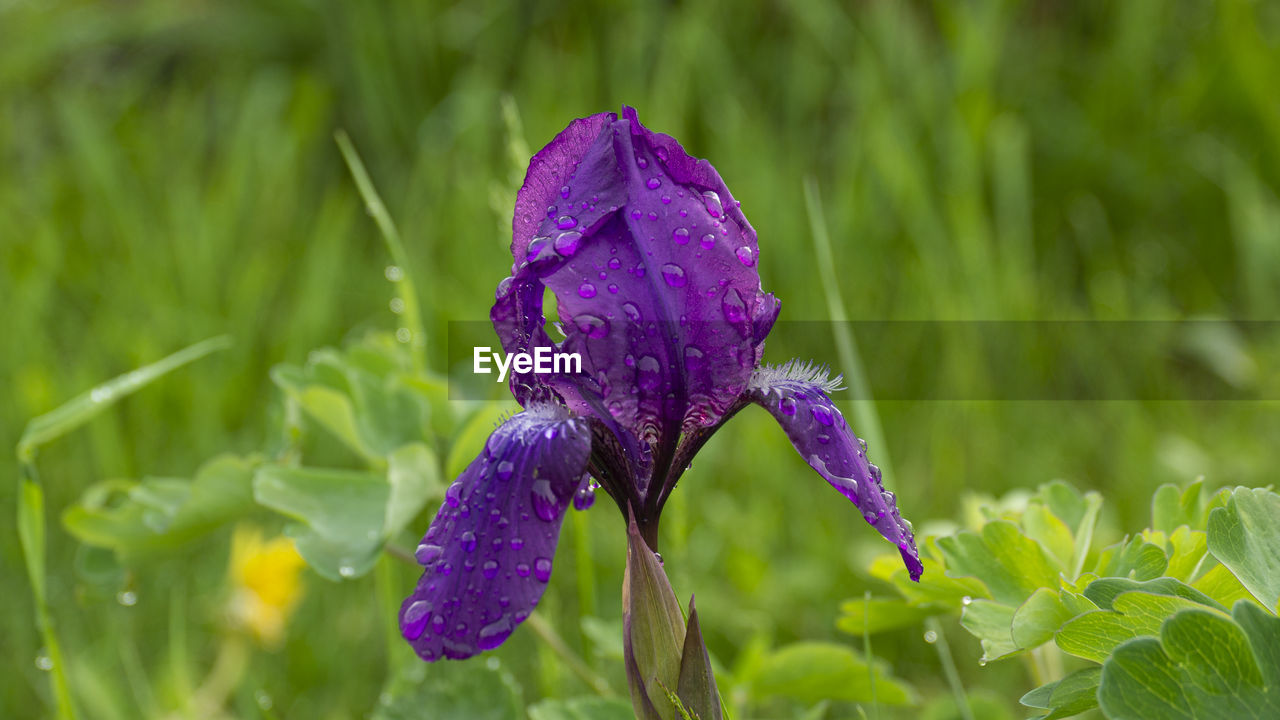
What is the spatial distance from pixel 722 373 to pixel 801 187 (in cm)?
302

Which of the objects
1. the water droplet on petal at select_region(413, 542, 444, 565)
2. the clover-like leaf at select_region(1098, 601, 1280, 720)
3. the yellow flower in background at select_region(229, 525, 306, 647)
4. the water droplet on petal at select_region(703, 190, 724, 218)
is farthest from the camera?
the yellow flower in background at select_region(229, 525, 306, 647)

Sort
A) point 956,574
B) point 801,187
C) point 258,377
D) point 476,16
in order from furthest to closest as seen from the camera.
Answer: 1. point 476,16
2. point 801,187
3. point 258,377
4. point 956,574

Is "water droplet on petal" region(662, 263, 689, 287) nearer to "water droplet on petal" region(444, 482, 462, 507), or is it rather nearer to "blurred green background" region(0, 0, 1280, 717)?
"water droplet on petal" region(444, 482, 462, 507)

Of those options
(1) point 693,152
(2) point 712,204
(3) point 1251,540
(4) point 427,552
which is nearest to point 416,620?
(4) point 427,552

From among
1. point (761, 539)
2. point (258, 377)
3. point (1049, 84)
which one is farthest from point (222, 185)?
point (1049, 84)

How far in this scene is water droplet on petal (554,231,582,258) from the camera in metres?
0.93

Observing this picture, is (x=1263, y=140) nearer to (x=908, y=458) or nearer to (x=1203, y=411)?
(x=1203, y=411)

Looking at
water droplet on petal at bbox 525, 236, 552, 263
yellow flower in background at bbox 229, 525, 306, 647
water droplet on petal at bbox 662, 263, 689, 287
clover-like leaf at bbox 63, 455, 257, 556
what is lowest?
yellow flower in background at bbox 229, 525, 306, 647

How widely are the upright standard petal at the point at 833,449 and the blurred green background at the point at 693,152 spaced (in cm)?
59

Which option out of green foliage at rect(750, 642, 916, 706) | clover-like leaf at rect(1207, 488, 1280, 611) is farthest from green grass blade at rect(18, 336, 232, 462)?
clover-like leaf at rect(1207, 488, 1280, 611)

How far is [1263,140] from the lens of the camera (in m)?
4.18

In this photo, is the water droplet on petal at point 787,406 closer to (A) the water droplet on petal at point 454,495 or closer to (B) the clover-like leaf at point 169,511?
(A) the water droplet on petal at point 454,495

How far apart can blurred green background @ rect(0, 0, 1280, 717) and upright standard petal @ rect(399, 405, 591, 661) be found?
2.22 ft

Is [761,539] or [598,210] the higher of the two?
[598,210]
